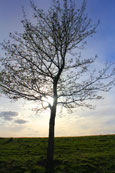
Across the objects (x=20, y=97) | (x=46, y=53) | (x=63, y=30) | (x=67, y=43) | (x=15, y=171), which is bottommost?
(x=15, y=171)

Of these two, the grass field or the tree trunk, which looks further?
the tree trunk

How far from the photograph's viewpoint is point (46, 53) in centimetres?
1553

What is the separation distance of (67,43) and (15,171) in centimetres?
1164

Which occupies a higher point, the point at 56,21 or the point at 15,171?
the point at 56,21

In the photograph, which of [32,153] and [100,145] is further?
[100,145]

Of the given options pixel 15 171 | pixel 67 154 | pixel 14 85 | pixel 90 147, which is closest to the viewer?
pixel 15 171

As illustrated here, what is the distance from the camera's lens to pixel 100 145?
19.2 meters

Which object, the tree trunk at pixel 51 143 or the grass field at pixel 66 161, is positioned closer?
the grass field at pixel 66 161

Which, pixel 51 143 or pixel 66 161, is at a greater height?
pixel 51 143

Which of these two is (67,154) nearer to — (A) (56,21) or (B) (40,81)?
(B) (40,81)

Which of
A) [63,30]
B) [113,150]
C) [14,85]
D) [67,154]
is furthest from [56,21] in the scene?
[113,150]

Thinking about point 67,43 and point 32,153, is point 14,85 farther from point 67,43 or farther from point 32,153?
point 32,153

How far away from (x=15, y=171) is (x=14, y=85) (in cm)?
704

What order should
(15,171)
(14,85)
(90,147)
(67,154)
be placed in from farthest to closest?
(90,147), (67,154), (14,85), (15,171)
